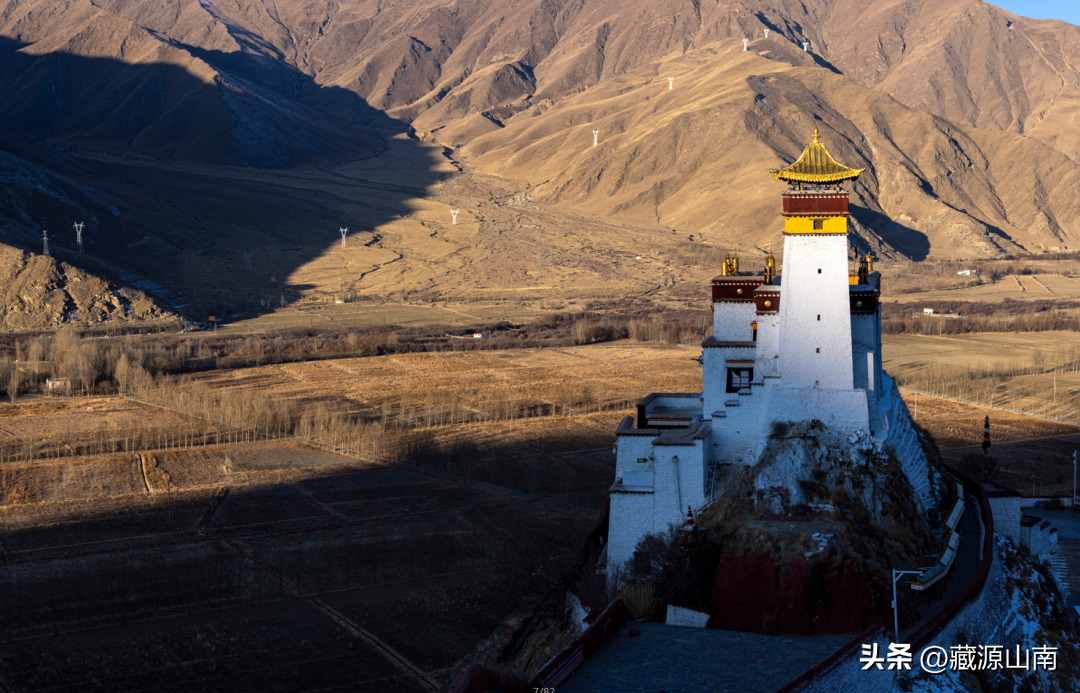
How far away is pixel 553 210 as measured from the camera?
18662 centimetres

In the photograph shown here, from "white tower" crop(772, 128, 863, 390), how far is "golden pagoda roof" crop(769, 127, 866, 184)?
0.03 metres

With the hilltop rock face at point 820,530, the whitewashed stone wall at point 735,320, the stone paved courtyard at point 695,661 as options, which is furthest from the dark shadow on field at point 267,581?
the whitewashed stone wall at point 735,320

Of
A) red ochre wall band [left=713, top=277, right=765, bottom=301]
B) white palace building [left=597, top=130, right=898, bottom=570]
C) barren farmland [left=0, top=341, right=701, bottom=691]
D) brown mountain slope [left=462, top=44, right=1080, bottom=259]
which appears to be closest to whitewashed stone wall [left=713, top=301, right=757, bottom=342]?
red ochre wall band [left=713, top=277, right=765, bottom=301]

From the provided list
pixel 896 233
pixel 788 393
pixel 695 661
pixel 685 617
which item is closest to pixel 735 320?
pixel 788 393

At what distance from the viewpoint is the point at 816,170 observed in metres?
32.1

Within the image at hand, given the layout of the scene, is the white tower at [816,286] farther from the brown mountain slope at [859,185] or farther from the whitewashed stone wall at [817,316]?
the brown mountain slope at [859,185]

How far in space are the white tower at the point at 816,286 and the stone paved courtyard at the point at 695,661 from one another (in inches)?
333

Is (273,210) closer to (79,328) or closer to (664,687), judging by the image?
(79,328)

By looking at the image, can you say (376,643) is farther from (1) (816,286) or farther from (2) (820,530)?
(1) (816,286)

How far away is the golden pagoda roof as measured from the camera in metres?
31.8

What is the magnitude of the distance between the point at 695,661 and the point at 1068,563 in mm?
16411

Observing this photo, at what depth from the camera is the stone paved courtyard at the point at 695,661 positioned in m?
23.1

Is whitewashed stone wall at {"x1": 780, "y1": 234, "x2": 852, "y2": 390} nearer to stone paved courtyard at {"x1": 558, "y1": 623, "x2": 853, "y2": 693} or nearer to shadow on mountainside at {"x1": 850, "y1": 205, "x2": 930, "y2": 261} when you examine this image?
stone paved courtyard at {"x1": 558, "y1": 623, "x2": 853, "y2": 693}

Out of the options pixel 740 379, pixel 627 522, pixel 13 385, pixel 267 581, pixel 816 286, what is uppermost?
pixel 816 286
